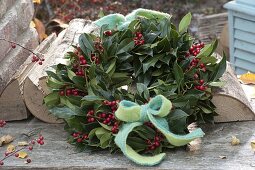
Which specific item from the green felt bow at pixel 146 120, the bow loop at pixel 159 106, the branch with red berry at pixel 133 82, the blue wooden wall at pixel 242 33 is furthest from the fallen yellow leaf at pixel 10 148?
the blue wooden wall at pixel 242 33

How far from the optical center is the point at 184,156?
2.18 metres

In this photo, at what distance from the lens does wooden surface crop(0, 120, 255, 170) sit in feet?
6.97

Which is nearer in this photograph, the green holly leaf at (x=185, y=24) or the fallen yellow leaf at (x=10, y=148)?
the fallen yellow leaf at (x=10, y=148)

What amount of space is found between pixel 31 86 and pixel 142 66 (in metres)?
0.47

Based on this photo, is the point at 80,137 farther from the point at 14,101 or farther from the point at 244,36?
the point at 244,36

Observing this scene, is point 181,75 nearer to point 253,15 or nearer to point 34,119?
point 34,119

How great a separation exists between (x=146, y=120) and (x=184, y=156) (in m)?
0.19

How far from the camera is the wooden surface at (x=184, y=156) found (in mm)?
2125

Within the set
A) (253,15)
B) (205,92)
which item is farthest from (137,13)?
(253,15)

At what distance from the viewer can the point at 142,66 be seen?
2354 millimetres

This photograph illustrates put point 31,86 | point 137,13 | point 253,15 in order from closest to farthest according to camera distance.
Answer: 1. point 31,86
2. point 137,13
3. point 253,15

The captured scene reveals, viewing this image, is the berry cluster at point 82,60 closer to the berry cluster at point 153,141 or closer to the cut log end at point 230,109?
the berry cluster at point 153,141

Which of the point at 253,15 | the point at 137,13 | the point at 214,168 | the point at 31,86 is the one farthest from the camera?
the point at 253,15

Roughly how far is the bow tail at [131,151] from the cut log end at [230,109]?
0.36m
